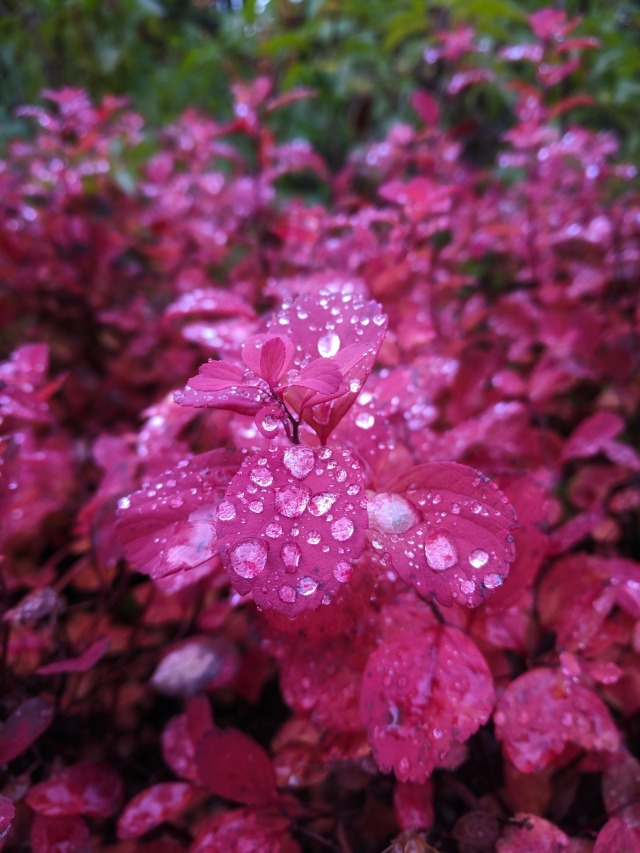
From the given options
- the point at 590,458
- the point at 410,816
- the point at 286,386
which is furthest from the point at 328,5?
the point at 410,816

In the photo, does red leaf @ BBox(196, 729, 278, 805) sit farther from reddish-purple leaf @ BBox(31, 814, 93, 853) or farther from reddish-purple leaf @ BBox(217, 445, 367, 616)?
reddish-purple leaf @ BBox(217, 445, 367, 616)

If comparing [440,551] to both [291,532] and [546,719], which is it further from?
[546,719]

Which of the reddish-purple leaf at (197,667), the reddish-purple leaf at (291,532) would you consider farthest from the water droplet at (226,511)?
the reddish-purple leaf at (197,667)

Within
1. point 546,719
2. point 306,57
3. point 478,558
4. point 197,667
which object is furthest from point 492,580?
point 306,57

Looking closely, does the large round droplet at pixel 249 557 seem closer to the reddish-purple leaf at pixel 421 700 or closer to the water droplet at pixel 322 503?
the water droplet at pixel 322 503

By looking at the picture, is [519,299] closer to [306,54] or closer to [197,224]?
[197,224]

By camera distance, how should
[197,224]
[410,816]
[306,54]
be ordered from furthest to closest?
[306,54]
[197,224]
[410,816]
